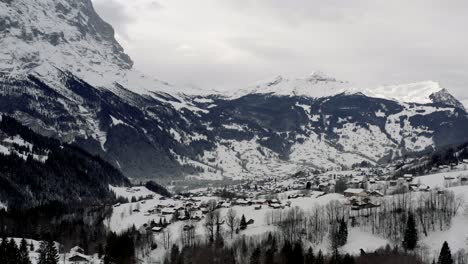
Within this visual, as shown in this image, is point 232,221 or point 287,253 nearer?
point 287,253

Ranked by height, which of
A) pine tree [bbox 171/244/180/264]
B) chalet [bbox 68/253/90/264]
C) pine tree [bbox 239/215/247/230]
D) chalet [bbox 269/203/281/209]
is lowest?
pine tree [bbox 171/244/180/264]

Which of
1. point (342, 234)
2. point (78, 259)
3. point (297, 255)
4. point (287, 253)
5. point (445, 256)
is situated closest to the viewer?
point (445, 256)

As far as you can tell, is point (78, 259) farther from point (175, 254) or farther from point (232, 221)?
point (232, 221)

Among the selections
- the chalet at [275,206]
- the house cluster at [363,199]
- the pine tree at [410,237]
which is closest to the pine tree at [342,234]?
the pine tree at [410,237]

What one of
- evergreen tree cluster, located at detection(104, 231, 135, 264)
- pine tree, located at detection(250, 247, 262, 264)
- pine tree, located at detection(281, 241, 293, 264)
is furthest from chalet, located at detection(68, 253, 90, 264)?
pine tree, located at detection(281, 241, 293, 264)

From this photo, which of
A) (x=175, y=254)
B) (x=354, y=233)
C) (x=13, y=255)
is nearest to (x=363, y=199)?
(x=354, y=233)

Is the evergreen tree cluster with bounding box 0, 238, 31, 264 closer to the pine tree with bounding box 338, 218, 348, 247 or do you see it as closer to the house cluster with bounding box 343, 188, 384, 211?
Answer: the pine tree with bounding box 338, 218, 348, 247

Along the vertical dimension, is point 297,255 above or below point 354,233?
below

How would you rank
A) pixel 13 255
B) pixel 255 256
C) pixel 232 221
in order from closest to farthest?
1. pixel 13 255
2. pixel 255 256
3. pixel 232 221

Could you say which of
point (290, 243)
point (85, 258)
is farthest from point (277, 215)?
point (85, 258)

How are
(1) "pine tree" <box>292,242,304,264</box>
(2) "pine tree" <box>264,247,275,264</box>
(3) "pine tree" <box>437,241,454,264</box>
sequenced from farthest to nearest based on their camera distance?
(2) "pine tree" <box>264,247,275,264</box> < (1) "pine tree" <box>292,242,304,264</box> < (3) "pine tree" <box>437,241,454,264</box>

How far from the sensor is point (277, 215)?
591 ft

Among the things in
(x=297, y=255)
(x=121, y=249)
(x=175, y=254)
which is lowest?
(x=175, y=254)

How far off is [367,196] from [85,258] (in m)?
90.7
